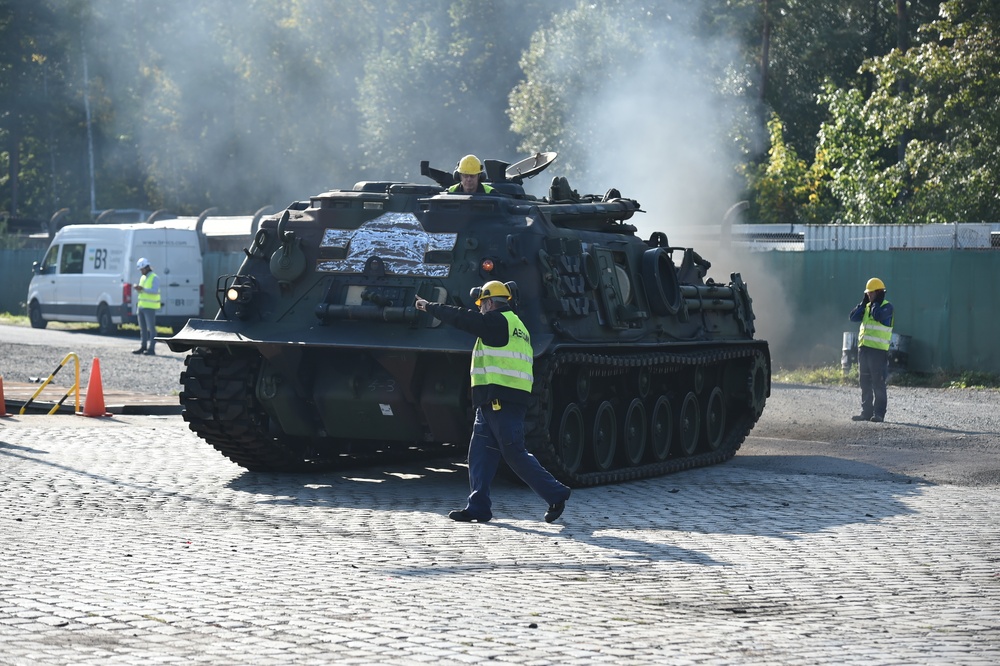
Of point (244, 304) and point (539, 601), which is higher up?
point (244, 304)

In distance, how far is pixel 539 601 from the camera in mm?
8016

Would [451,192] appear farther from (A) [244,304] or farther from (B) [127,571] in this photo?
(B) [127,571]

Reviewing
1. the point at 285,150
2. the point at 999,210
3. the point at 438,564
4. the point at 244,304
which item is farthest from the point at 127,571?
the point at 285,150

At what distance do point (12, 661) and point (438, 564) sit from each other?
305 cm

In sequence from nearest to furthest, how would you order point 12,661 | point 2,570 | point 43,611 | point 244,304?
1. point 12,661
2. point 43,611
3. point 2,570
4. point 244,304

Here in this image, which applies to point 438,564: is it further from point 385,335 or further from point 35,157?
point 35,157

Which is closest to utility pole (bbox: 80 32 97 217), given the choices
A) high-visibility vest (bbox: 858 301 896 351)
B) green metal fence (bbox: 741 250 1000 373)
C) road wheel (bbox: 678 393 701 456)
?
green metal fence (bbox: 741 250 1000 373)

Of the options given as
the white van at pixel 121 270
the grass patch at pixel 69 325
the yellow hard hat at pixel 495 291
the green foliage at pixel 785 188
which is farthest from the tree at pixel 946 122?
the yellow hard hat at pixel 495 291

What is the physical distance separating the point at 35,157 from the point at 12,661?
63.0 metres

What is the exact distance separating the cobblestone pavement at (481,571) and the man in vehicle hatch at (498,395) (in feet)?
1.19

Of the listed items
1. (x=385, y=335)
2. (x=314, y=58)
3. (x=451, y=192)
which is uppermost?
(x=314, y=58)

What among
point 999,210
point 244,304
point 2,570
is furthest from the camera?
point 999,210

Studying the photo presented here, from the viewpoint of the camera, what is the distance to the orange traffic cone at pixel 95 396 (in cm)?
1856

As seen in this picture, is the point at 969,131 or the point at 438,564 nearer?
the point at 438,564
